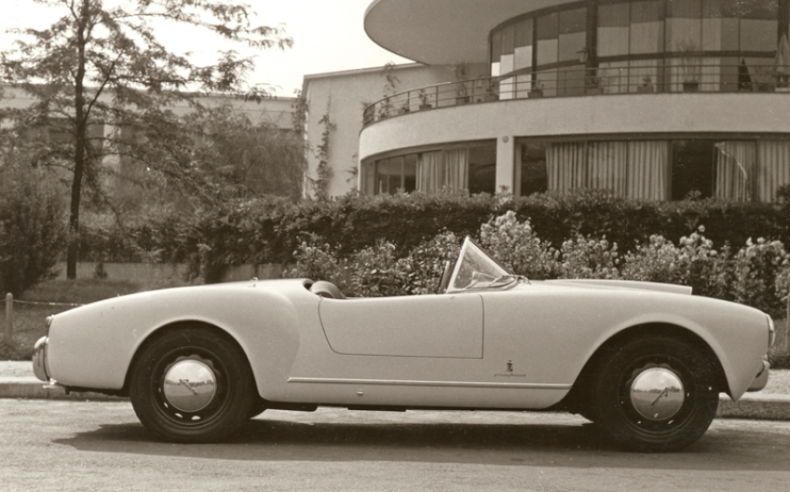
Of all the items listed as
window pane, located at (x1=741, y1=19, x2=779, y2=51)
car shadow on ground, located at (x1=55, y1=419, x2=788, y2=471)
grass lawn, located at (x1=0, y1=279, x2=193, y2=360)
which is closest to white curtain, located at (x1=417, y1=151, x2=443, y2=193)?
grass lawn, located at (x1=0, y1=279, x2=193, y2=360)

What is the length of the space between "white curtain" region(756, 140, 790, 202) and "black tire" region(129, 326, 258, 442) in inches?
713

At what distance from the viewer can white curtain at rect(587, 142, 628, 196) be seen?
22969mm

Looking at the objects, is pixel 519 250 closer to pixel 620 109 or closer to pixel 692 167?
pixel 620 109

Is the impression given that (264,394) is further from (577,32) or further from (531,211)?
(577,32)

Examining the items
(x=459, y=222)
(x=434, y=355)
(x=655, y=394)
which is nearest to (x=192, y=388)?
(x=434, y=355)

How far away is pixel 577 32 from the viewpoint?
25062 millimetres

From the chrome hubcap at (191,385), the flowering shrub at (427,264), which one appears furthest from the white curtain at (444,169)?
the chrome hubcap at (191,385)

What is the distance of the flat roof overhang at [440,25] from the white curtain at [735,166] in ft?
17.4

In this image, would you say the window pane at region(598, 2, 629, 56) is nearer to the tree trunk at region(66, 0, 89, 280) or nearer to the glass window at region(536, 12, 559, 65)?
the glass window at region(536, 12, 559, 65)

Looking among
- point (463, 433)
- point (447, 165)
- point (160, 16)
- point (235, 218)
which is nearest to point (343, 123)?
point (447, 165)

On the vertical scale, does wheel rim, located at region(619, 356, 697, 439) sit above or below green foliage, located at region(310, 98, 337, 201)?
below

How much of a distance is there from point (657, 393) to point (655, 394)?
0.01 metres

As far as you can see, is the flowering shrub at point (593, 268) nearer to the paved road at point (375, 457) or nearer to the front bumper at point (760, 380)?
the paved road at point (375, 457)

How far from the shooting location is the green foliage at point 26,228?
1853cm
